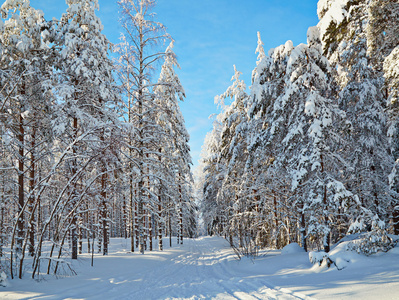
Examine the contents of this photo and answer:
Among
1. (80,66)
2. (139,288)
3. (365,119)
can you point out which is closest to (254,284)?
(139,288)

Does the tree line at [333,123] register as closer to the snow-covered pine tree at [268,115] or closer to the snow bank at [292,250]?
the snow-covered pine tree at [268,115]

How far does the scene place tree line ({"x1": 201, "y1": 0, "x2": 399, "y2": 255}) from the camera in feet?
26.3

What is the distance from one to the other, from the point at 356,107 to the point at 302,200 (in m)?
5.84

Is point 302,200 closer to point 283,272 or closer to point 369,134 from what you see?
point 283,272

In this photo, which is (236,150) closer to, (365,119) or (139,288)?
(365,119)

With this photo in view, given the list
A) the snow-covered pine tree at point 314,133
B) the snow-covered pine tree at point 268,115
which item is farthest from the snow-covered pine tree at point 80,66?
the snow-covered pine tree at point 314,133

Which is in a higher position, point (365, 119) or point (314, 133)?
point (365, 119)

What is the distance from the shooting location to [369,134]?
43.5ft

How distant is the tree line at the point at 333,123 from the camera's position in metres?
8.02

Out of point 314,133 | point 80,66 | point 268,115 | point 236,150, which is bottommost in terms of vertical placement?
point 314,133

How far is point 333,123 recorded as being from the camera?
35.7 feet

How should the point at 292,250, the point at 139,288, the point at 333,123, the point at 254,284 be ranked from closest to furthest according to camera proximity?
the point at 254,284
the point at 139,288
the point at 333,123
the point at 292,250

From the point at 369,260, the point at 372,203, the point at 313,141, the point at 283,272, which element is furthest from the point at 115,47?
the point at 372,203

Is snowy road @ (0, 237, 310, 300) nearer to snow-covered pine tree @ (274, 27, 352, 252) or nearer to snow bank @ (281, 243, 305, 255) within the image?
snow-covered pine tree @ (274, 27, 352, 252)
